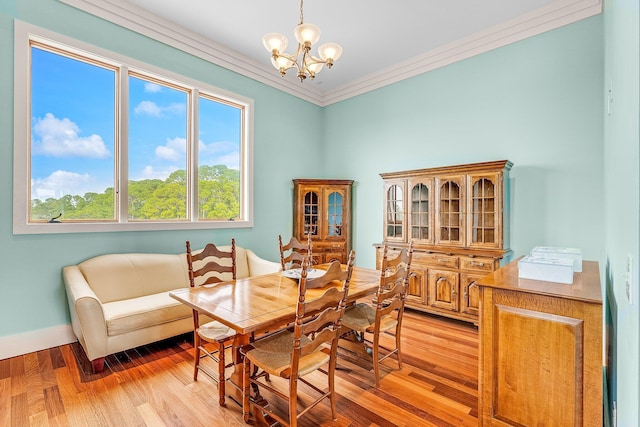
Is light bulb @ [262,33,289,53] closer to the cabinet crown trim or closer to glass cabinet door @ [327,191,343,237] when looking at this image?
the cabinet crown trim

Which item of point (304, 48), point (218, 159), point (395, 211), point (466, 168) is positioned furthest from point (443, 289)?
point (218, 159)

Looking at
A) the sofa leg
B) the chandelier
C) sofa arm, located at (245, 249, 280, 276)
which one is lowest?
the sofa leg

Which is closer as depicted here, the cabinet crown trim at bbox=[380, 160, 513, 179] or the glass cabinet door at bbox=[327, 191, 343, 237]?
the cabinet crown trim at bbox=[380, 160, 513, 179]

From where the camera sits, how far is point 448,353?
2953 mm

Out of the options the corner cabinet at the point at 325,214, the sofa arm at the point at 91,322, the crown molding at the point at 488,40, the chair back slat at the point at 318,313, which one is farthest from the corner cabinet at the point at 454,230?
the sofa arm at the point at 91,322

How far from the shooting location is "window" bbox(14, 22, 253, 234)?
2.97 meters

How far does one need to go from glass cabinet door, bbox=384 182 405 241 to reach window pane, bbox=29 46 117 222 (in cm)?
346

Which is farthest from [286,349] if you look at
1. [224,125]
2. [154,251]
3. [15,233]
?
[224,125]

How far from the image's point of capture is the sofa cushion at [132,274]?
3070 mm

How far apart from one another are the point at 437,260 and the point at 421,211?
679 mm

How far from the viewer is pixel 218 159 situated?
4.42 m

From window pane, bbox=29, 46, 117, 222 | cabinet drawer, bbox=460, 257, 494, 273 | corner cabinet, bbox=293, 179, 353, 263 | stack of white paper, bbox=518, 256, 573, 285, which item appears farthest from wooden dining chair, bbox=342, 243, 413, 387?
window pane, bbox=29, 46, 117, 222

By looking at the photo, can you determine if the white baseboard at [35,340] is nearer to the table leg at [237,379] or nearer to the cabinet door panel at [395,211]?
the table leg at [237,379]

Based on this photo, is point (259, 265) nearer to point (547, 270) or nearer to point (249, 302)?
point (249, 302)
